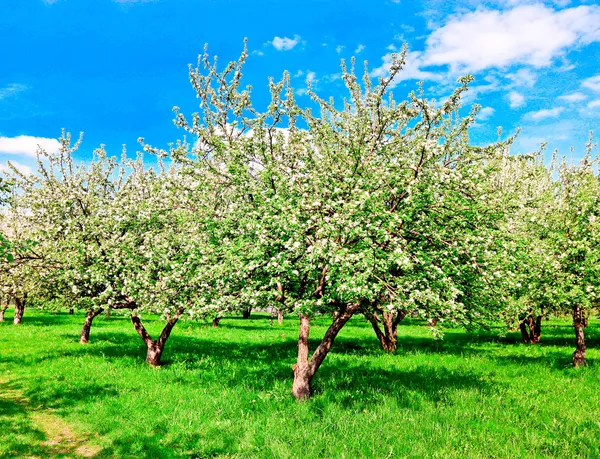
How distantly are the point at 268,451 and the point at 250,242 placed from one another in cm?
557

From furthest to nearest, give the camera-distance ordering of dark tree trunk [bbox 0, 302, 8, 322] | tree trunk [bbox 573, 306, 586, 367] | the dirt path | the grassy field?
dark tree trunk [bbox 0, 302, 8, 322] → tree trunk [bbox 573, 306, 586, 367] → the dirt path → the grassy field

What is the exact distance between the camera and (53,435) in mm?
11531

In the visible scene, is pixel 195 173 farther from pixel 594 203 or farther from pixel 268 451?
pixel 594 203

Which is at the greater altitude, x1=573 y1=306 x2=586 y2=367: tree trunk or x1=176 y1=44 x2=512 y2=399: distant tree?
x1=176 y1=44 x2=512 y2=399: distant tree

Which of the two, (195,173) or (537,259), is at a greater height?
(195,173)

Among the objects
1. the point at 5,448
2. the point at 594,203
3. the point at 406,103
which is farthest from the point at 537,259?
the point at 5,448

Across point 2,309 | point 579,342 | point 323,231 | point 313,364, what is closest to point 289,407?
point 313,364

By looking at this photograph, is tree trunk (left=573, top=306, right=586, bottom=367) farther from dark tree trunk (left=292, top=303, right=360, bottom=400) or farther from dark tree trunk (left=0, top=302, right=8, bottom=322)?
dark tree trunk (left=0, top=302, right=8, bottom=322)

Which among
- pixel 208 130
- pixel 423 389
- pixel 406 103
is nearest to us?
pixel 406 103

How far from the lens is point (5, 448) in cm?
1040

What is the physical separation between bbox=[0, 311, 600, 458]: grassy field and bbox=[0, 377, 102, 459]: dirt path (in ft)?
0.11

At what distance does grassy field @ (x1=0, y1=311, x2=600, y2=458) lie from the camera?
10320 mm

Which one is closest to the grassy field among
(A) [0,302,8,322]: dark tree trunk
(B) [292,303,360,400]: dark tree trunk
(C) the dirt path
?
(C) the dirt path

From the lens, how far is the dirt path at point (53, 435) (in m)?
10.4
